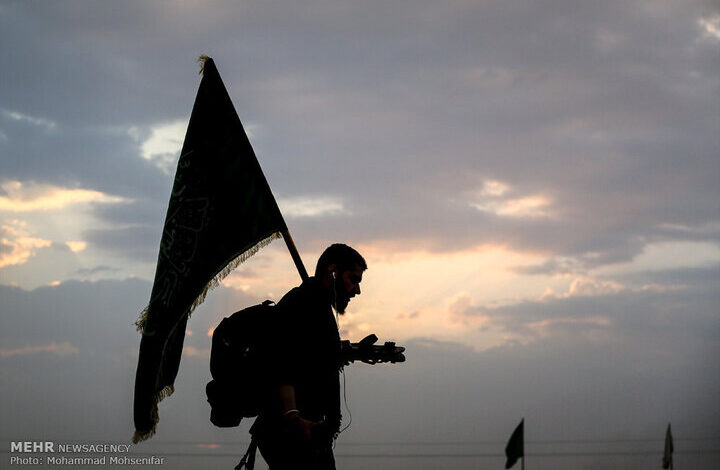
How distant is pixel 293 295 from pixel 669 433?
111 ft

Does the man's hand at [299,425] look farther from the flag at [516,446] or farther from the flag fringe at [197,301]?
the flag at [516,446]

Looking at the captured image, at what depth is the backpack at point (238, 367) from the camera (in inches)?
219

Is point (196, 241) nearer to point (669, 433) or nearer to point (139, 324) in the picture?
point (139, 324)

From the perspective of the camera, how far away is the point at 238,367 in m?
5.58

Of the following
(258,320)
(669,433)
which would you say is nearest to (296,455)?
(258,320)

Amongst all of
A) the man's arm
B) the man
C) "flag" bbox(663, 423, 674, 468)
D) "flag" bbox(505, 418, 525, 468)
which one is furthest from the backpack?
"flag" bbox(663, 423, 674, 468)

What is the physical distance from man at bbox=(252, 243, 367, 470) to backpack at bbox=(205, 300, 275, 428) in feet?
0.33

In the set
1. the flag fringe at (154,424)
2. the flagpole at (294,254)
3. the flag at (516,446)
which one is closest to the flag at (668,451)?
the flag at (516,446)

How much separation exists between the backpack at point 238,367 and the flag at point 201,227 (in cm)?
58

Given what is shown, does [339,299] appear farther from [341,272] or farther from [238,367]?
[238,367]

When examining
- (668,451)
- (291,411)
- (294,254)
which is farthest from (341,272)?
(668,451)

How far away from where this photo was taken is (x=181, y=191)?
6426mm

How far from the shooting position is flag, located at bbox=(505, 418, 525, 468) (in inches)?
1198

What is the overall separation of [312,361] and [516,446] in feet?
87.8
